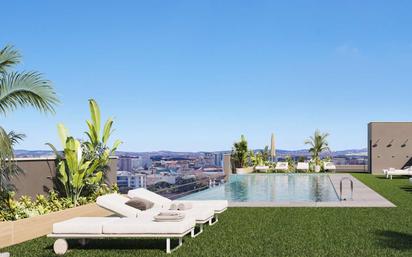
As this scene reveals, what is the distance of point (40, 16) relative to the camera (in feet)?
52.1

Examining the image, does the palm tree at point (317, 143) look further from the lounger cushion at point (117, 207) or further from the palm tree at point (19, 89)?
the palm tree at point (19, 89)

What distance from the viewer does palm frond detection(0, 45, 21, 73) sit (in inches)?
316

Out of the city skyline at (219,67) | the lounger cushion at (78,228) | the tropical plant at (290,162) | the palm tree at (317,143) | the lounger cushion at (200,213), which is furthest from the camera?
the palm tree at (317,143)

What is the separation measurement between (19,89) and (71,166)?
283 centimetres

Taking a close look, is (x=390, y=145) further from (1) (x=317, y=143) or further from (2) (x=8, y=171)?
(2) (x=8, y=171)

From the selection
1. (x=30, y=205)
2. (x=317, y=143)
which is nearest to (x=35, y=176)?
(x=30, y=205)

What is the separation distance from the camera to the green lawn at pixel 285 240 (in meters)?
7.12

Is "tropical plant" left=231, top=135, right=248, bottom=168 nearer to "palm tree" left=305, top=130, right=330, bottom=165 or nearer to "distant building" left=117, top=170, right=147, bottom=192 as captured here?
"palm tree" left=305, top=130, right=330, bottom=165

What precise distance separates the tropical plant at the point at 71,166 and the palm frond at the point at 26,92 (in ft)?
7.58

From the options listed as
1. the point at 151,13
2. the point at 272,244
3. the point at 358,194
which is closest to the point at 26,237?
the point at 272,244

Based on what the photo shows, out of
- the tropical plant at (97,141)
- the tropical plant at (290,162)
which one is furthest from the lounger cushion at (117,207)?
the tropical plant at (290,162)

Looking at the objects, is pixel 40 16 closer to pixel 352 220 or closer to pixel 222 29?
pixel 222 29

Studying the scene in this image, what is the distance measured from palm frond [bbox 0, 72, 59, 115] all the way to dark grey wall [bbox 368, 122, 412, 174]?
1017 inches

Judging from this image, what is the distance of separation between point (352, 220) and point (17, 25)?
10.7 meters
